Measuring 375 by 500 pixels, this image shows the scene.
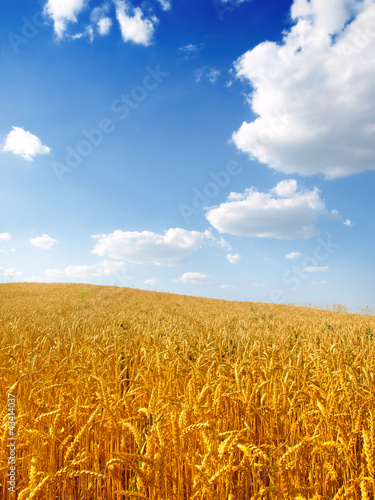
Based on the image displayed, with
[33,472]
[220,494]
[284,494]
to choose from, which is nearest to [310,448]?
[220,494]

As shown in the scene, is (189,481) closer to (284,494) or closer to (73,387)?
(284,494)

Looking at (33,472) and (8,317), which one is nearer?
(33,472)

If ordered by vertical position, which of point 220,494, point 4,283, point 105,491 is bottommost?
point 105,491

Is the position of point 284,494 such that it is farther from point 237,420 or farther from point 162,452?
point 237,420

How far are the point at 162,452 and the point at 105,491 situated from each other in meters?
1.12

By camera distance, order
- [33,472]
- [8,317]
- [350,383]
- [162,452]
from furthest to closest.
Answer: [8,317]
[350,383]
[162,452]
[33,472]

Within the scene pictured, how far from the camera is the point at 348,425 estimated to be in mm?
2781

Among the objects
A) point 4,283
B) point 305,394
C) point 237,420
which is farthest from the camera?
point 4,283

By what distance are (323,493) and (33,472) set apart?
1.79 metres

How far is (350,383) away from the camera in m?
3.33

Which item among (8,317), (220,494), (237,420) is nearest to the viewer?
(220,494)

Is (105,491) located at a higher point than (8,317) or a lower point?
lower

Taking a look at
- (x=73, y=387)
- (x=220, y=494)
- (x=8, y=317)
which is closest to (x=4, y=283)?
(x=8, y=317)

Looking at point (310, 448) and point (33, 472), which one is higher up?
point (33, 472)
